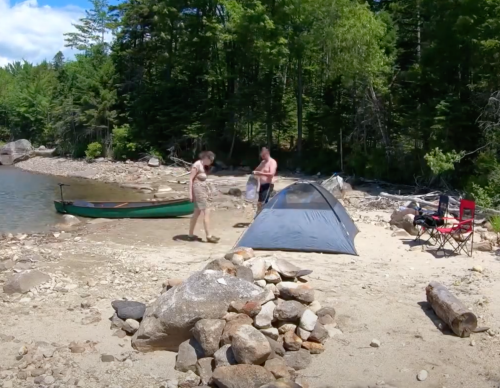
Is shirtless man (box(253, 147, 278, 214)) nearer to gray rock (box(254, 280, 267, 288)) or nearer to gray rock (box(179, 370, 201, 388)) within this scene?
gray rock (box(254, 280, 267, 288))

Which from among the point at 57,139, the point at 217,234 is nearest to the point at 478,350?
the point at 217,234

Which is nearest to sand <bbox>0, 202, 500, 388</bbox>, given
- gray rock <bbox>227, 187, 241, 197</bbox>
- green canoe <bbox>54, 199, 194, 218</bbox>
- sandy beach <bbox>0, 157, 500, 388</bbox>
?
sandy beach <bbox>0, 157, 500, 388</bbox>

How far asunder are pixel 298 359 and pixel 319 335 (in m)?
0.40

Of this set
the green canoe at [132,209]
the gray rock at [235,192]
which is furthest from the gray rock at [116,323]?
the gray rock at [235,192]

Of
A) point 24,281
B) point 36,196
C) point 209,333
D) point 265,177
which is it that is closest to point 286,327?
point 209,333

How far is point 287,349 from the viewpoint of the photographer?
5.47 m

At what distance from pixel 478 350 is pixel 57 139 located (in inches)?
1510

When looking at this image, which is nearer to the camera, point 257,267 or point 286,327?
point 286,327

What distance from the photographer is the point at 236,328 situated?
209 inches

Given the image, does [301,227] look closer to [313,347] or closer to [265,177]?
[265,177]

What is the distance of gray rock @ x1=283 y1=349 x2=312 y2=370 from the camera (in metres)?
5.23

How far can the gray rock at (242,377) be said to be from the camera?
4734 millimetres

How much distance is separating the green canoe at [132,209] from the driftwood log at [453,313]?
8315 millimetres

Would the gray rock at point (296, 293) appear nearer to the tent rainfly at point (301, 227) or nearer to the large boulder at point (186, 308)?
the large boulder at point (186, 308)
